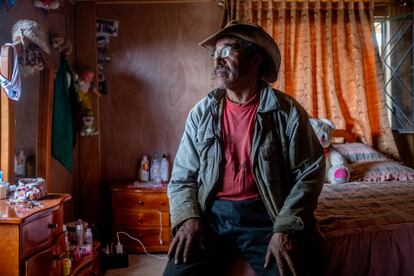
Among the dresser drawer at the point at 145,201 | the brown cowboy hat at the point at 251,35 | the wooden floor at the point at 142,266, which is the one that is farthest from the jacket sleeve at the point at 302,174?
the dresser drawer at the point at 145,201

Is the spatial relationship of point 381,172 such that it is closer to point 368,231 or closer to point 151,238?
point 368,231

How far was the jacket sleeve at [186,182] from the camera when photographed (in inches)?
65.4

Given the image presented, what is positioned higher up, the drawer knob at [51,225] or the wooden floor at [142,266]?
the drawer knob at [51,225]

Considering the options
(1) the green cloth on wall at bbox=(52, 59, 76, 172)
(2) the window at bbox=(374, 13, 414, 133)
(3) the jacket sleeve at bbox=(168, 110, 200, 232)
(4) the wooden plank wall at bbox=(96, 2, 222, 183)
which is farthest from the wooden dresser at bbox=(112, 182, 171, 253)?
(2) the window at bbox=(374, 13, 414, 133)

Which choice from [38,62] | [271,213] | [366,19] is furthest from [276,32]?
[271,213]

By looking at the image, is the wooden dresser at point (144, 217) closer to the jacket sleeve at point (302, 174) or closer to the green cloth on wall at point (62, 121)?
the green cloth on wall at point (62, 121)

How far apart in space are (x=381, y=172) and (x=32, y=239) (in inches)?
90.6

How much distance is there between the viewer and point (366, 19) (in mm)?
3605

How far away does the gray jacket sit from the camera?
5.25ft

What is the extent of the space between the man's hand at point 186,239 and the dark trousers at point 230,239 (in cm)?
3

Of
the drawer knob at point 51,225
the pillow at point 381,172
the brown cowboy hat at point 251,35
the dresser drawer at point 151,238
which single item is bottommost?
the dresser drawer at point 151,238

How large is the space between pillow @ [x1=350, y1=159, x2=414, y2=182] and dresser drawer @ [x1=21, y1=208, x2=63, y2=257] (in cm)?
198

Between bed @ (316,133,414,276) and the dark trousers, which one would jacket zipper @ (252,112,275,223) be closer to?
the dark trousers

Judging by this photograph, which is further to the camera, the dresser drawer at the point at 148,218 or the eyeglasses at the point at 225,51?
the dresser drawer at the point at 148,218
